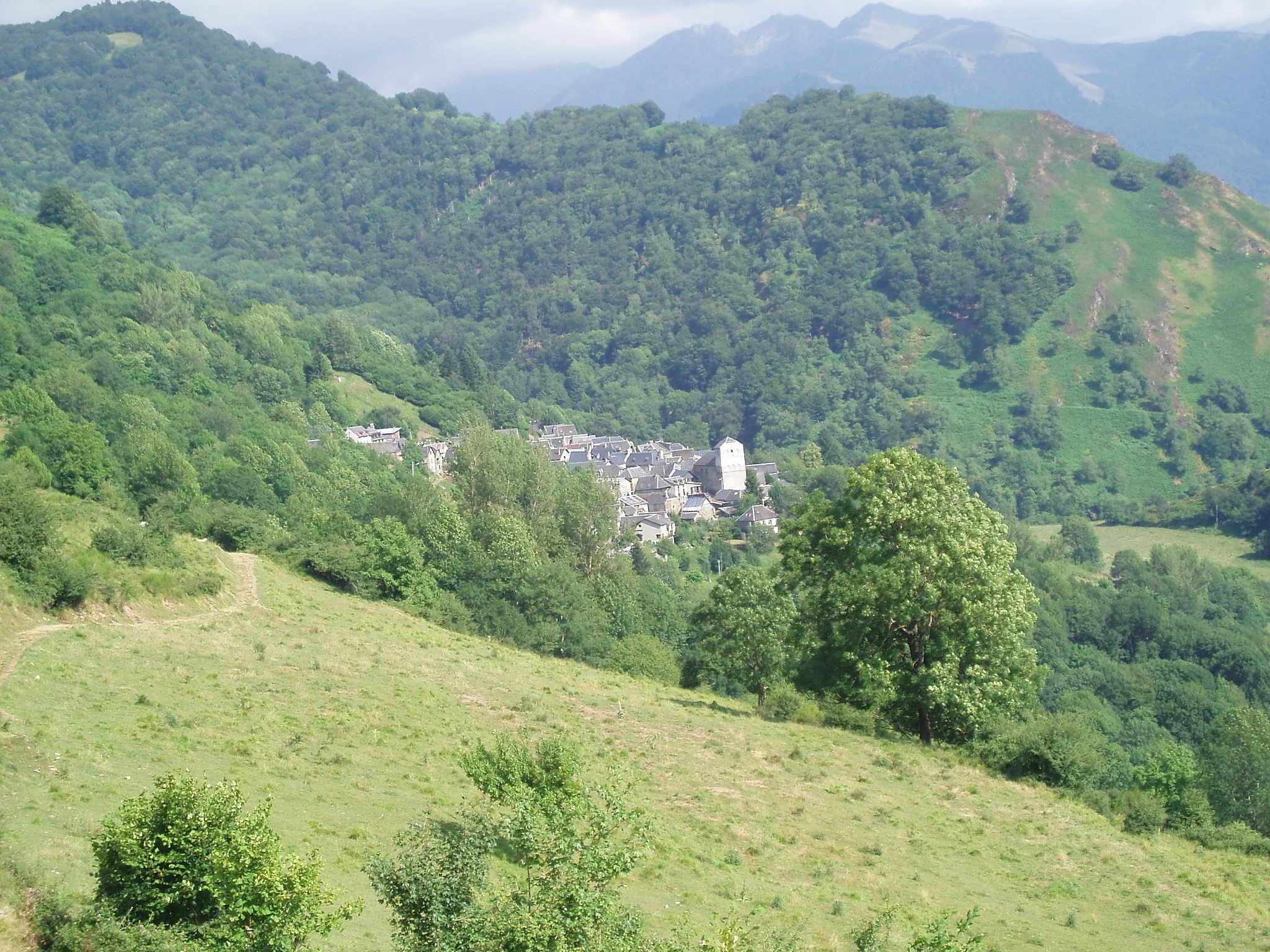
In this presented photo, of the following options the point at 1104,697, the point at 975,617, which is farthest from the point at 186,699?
the point at 1104,697

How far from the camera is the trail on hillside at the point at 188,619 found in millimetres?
21427

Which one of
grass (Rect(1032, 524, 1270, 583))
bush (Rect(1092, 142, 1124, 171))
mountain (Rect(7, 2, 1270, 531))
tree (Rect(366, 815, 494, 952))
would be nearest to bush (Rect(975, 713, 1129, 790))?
tree (Rect(366, 815, 494, 952))

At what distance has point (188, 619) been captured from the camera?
93.1 feet

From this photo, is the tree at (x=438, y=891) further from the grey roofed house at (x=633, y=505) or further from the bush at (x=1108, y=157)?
the bush at (x=1108, y=157)

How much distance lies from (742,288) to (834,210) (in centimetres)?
2010

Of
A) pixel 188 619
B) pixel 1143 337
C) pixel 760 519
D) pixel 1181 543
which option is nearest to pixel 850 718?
pixel 188 619

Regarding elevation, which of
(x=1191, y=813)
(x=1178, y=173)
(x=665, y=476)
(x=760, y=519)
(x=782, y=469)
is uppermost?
(x=1178, y=173)

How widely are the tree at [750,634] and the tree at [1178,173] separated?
15649cm

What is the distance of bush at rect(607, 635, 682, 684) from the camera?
1608 inches

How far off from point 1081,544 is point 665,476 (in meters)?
40.4

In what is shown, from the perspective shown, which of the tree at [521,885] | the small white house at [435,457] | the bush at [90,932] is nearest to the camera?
the bush at [90,932]

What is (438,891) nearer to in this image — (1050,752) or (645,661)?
(1050,752)

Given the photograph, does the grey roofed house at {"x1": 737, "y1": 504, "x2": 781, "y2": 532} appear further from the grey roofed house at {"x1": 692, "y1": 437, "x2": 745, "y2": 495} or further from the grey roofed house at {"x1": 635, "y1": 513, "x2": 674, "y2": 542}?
the grey roofed house at {"x1": 692, "y1": 437, "x2": 745, "y2": 495}

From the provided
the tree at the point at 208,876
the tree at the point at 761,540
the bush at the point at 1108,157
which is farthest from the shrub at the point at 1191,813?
the bush at the point at 1108,157
